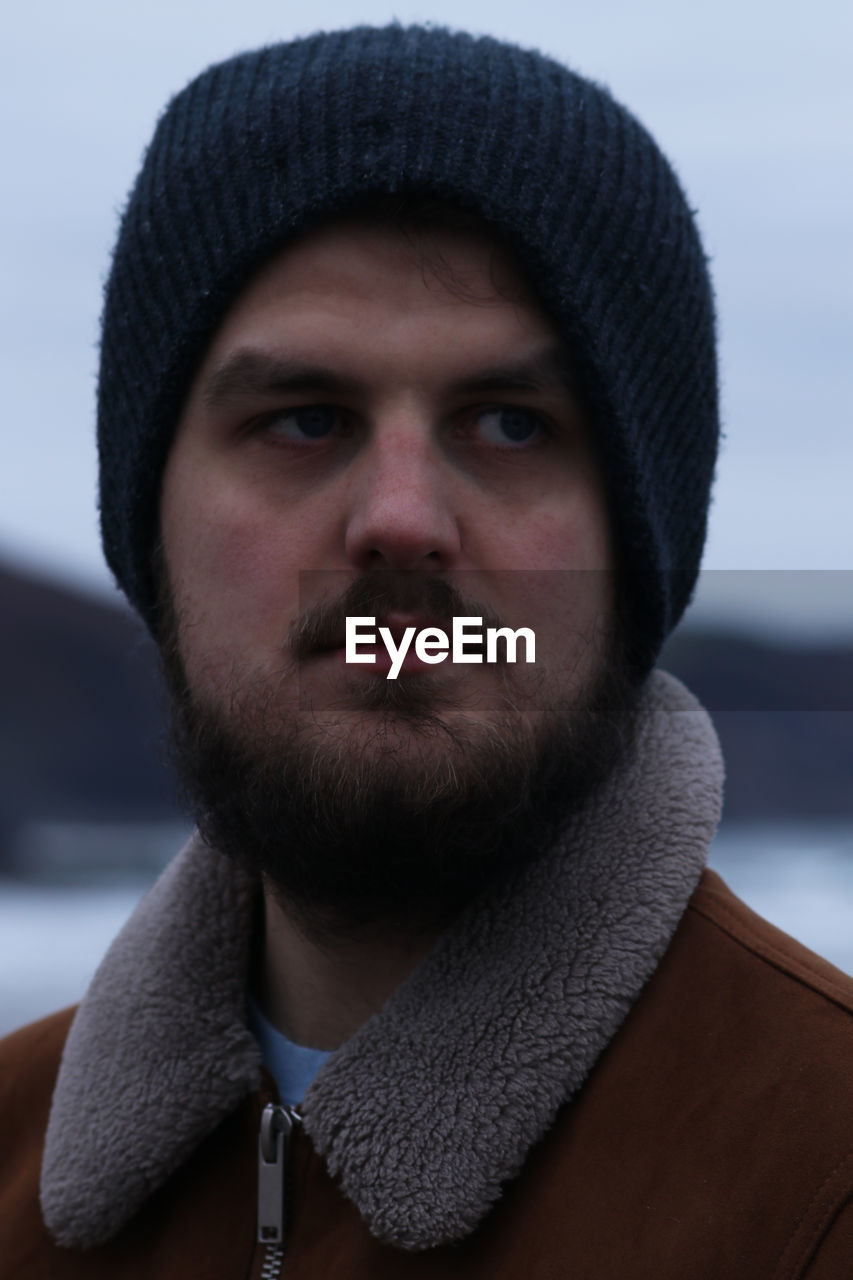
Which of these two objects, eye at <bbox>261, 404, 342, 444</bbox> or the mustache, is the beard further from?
eye at <bbox>261, 404, 342, 444</bbox>

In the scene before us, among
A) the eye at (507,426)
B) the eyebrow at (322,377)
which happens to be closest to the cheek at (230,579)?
the eyebrow at (322,377)

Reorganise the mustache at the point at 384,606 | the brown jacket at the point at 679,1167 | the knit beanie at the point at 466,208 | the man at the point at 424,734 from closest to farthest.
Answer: the brown jacket at the point at 679,1167 → the man at the point at 424,734 → the mustache at the point at 384,606 → the knit beanie at the point at 466,208

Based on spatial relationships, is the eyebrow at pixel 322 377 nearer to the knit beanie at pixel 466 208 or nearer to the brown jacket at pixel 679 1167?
the knit beanie at pixel 466 208

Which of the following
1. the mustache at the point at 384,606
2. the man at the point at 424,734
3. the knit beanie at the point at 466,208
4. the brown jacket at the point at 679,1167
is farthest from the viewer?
the knit beanie at the point at 466,208

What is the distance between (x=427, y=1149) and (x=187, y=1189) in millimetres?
364

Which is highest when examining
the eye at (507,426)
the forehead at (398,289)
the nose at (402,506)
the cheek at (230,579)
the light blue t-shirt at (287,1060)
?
the forehead at (398,289)

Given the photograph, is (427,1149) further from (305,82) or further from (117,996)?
(305,82)

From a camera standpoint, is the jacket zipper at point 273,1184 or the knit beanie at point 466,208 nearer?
the jacket zipper at point 273,1184

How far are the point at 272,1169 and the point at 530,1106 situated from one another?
0.30m

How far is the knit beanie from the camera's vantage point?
132cm

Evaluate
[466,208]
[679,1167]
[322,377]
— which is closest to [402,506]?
[322,377]

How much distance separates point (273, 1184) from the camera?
4.00ft

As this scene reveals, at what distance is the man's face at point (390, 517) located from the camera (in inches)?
48.1

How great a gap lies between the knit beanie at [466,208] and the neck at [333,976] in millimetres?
467
